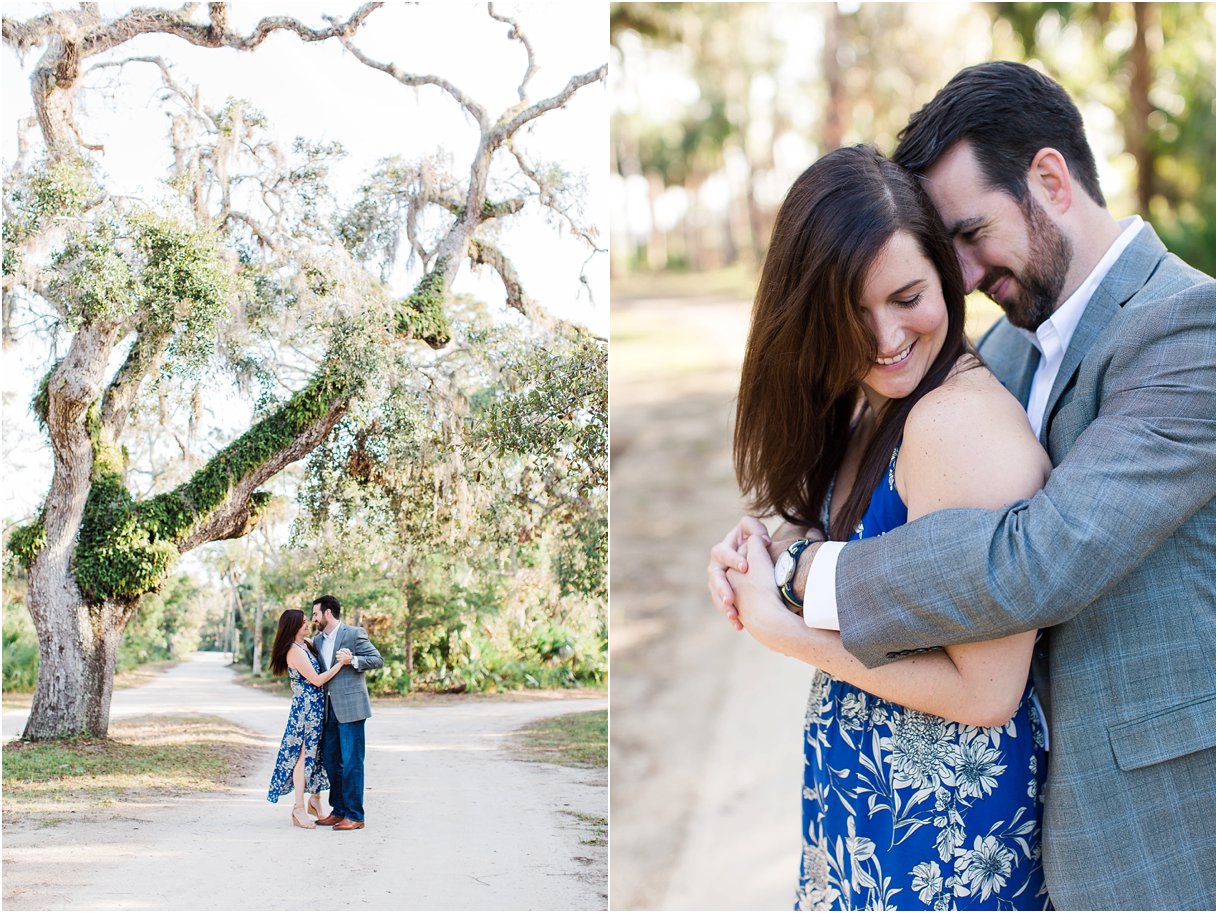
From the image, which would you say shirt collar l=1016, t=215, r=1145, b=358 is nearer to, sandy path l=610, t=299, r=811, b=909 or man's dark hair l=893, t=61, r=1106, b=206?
man's dark hair l=893, t=61, r=1106, b=206

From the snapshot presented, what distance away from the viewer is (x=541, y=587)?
90.8 inches

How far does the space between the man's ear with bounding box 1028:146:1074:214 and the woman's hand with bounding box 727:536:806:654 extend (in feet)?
2.51

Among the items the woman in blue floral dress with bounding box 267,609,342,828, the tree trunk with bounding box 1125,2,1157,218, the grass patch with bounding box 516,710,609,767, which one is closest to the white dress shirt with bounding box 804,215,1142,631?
the grass patch with bounding box 516,710,609,767

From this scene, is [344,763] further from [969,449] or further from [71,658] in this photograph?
[969,449]

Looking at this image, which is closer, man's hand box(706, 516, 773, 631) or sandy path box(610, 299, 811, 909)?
man's hand box(706, 516, 773, 631)

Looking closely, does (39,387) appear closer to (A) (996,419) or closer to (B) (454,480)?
(B) (454,480)

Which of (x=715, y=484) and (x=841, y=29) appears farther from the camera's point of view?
(x=841, y=29)

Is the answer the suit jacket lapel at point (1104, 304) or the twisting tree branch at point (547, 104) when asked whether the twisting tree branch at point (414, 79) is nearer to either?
the twisting tree branch at point (547, 104)

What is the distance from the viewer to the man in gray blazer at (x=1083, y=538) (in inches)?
53.6

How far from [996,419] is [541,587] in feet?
3.87

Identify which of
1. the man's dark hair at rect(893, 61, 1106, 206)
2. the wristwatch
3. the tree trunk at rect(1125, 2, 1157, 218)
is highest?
the tree trunk at rect(1125, 2, 1157, 218)

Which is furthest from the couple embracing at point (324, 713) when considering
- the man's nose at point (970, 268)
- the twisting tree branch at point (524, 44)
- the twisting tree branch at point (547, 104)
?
the man's nose at point (970, 268)

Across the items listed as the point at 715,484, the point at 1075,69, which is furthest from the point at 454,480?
the point at 1075,69

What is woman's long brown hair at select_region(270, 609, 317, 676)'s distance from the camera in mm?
2174
